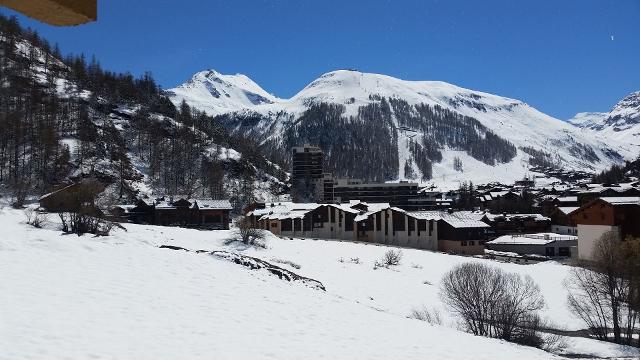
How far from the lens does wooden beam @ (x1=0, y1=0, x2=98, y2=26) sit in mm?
1971

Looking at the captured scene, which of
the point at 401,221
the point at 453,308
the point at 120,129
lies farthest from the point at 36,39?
the point at 453,308

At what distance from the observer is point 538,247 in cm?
7294

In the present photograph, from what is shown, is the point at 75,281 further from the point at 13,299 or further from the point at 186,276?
the point at 186,276

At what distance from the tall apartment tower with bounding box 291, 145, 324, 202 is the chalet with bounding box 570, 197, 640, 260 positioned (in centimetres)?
9245

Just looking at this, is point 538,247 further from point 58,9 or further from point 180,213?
point 58,9

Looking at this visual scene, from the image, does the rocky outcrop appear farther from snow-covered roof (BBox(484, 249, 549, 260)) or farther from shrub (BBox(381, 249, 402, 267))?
snow-covered roof (BBox(484, 249, 549, 260))

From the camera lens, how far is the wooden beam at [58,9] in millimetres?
1971

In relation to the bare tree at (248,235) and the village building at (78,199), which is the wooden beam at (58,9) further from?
the bare tree at (248,235)

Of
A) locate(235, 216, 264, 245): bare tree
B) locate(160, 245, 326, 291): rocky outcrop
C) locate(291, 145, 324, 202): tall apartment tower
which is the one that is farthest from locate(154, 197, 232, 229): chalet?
locate(291, 145, 324, 202): tall apartment tower

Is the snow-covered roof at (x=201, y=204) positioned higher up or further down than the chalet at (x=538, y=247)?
higher up

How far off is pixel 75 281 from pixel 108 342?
569 cm

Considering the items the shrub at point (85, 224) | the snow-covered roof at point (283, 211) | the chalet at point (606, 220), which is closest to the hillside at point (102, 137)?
the snow-covered roof at point (283, 211)

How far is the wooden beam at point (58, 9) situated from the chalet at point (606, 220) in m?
65.5

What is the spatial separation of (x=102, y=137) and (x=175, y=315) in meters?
112
